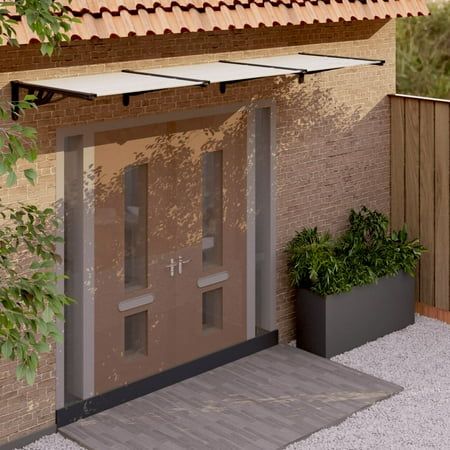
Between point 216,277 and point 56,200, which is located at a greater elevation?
point 56,200

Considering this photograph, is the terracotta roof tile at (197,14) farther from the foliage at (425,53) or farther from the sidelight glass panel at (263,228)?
the foliage at (425,53)

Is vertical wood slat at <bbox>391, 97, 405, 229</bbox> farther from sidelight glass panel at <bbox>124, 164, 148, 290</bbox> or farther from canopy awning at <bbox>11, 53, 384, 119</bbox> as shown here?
sidelight glass panel at <bbox>124, 164, 148, 290</bbox>

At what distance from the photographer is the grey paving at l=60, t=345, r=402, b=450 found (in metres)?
9.79

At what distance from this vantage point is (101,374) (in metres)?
10.4

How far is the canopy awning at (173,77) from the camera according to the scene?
8891 millimetres

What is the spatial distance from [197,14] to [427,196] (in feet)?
13.5

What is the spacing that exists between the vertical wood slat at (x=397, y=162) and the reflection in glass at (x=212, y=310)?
9.39 feet

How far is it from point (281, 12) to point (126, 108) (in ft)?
6.41

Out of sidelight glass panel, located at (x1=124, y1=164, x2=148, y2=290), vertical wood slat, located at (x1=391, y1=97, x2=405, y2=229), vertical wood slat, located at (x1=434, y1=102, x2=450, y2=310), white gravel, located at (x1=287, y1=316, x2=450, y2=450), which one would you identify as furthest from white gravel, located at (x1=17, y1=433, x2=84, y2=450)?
vertical wood slat, located at (x1=391, y1=97, x2=405, y2=229)

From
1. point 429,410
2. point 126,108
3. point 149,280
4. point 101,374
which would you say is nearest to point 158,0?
point 126,108

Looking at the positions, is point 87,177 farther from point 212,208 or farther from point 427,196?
point 427,196

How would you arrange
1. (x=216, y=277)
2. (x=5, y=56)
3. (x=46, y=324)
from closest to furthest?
1. (x=46, y=324)
2. (x=5, y=56)
3. (x=216, y=277)

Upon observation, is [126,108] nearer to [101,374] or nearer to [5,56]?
[5,56]

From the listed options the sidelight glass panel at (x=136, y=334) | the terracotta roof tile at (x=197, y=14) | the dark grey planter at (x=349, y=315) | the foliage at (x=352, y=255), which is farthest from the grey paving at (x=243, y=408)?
the terracotta roof tile at (x=197, y=14)
